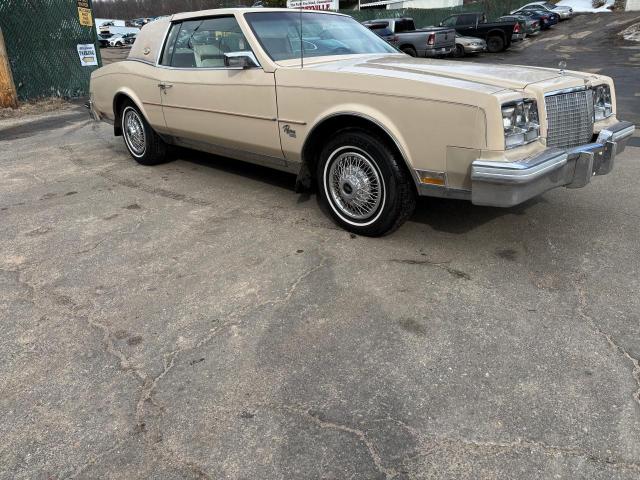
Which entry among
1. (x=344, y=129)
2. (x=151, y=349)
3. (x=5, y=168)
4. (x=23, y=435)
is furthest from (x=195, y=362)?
(x=5, y=168)

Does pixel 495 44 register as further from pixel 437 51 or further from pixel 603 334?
pixel 603 334

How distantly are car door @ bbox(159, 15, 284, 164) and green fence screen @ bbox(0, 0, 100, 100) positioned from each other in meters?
7.72

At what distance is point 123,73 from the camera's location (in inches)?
230

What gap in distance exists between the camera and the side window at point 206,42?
14.6ft

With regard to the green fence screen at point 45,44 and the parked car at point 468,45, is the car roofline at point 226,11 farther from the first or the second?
the parked car at point 468,45

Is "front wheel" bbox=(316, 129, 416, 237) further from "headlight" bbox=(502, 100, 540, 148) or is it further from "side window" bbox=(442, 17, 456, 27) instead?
"side window" bbox=(442, 17, 456, 27)

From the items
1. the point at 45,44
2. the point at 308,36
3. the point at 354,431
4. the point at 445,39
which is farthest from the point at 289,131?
the point at 445,39

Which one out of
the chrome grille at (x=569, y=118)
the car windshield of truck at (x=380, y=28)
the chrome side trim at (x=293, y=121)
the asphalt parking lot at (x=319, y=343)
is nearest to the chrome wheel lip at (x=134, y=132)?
the asphalt parking lot at (x=319, y=343)

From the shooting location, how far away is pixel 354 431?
2.11 meters

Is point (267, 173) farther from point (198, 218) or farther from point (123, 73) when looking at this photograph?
point (123, 73)

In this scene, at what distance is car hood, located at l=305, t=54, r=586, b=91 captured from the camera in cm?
323

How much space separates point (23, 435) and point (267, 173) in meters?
3.89

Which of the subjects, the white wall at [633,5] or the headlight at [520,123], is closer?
the headlight at [520,123]

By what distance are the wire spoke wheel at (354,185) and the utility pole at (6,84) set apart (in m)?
9.42
